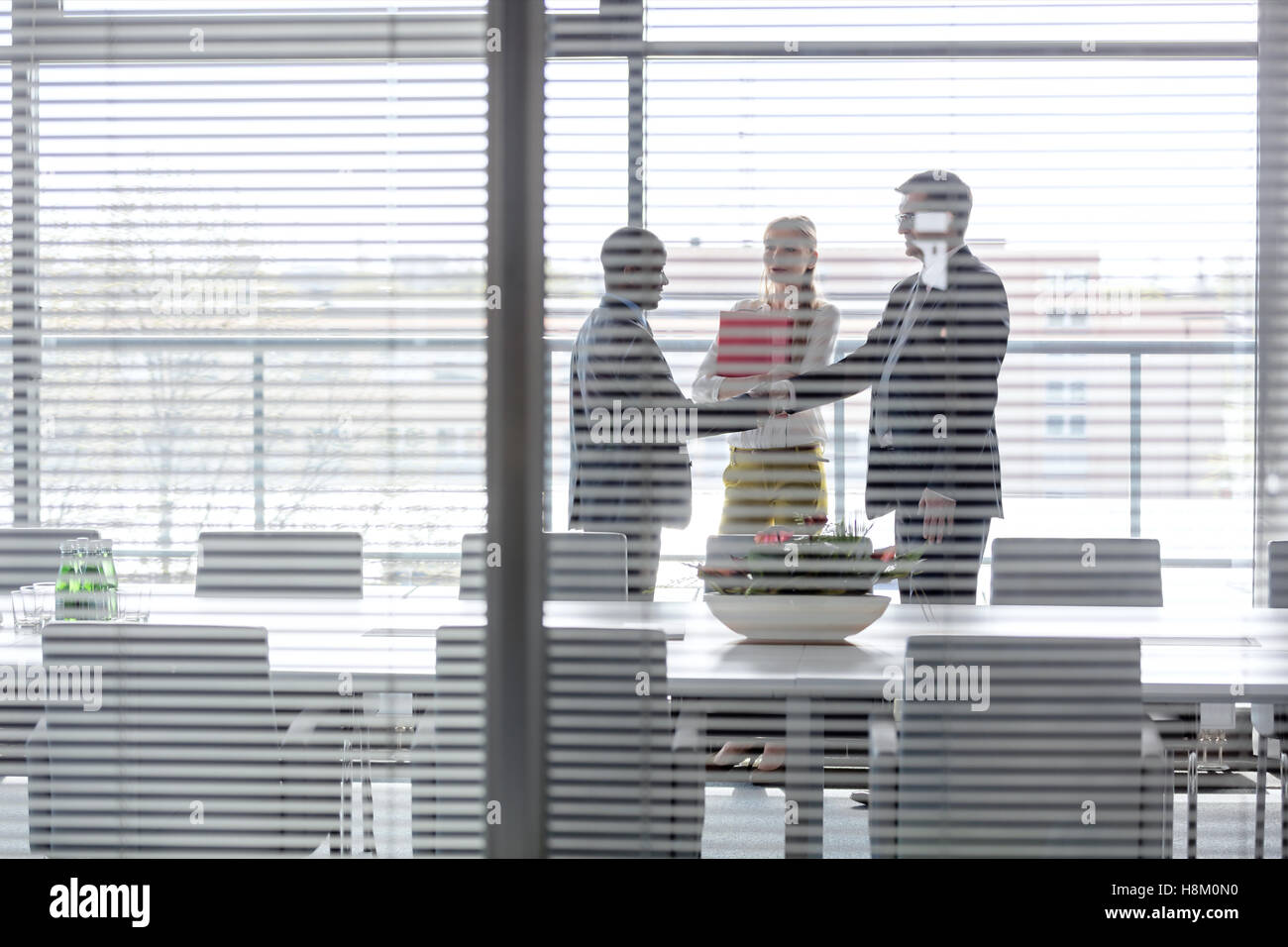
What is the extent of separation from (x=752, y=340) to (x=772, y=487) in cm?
26

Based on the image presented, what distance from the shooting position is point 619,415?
2016 millimetres

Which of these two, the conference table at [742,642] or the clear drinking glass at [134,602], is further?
the clear drinking glass at [134,602]

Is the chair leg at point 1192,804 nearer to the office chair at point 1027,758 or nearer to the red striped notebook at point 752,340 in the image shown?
the office chair at point 1027,758

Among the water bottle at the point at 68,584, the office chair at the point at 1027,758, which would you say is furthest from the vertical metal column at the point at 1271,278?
the water bottle at the point at 68,584

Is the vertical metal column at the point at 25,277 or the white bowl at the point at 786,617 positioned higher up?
the vertical metal column at the point at 25,277

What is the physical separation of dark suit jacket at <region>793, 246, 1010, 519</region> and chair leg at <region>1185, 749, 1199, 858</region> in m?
0.65

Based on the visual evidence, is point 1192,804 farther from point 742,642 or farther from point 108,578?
point 108,578

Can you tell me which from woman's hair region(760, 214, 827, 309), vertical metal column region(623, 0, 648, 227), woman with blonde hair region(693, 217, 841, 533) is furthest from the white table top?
vertical metal column region(623, 0, 648, 227)

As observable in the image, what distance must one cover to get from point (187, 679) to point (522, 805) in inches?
25.0

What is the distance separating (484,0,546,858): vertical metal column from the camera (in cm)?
199

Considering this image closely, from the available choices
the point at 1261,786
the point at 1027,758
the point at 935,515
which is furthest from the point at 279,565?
the point at 1261,786

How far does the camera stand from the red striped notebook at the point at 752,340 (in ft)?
6.58

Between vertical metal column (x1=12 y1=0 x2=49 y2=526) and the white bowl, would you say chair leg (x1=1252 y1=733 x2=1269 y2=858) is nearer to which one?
the white bowl

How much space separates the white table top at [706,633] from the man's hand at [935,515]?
13 cm
